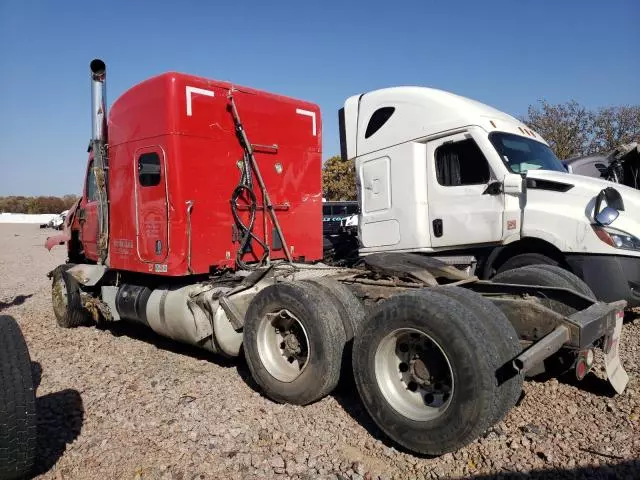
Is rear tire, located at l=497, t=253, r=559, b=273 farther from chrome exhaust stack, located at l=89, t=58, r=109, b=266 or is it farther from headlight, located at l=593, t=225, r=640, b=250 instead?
chrome exhaust stack, located at l=89, t=58, r=109, b=266

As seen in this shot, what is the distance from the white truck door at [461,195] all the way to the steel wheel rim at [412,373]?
3058 millimetres

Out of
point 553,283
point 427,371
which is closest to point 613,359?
point 553,283

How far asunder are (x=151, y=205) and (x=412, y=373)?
3658 millimetres

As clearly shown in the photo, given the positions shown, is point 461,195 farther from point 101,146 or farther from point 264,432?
point 101,146

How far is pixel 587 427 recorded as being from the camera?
3646 mm

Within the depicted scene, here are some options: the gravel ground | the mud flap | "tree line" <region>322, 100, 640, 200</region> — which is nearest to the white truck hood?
the gravel ground

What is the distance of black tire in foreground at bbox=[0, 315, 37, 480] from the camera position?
2.98 m

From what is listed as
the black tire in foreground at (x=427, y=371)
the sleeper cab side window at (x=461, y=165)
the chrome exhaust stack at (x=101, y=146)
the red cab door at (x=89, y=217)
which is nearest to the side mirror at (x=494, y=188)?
the sleeper cab side window at (x=461, y=165)

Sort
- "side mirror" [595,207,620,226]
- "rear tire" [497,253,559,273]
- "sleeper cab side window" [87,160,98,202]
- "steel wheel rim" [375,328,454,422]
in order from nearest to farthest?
"steel wheel rim" [375,328,454,422] → "side mirror" [595,207,620,226] → "rear tire" [497,253,559,273] → "sleeper cab side window" [87,160,98,202]

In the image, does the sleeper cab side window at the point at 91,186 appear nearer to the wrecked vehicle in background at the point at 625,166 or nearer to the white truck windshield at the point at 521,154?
the white truck windshield at the point at 521,154

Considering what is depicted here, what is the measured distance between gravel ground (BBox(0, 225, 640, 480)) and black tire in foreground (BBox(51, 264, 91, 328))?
6.79ft

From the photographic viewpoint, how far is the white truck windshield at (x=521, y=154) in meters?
6.17

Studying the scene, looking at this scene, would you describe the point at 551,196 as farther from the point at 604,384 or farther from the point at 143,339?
the point at 143,339

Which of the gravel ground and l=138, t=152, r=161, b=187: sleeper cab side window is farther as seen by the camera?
l=138, t=152, r=161, b=187: sleeper cab side window
